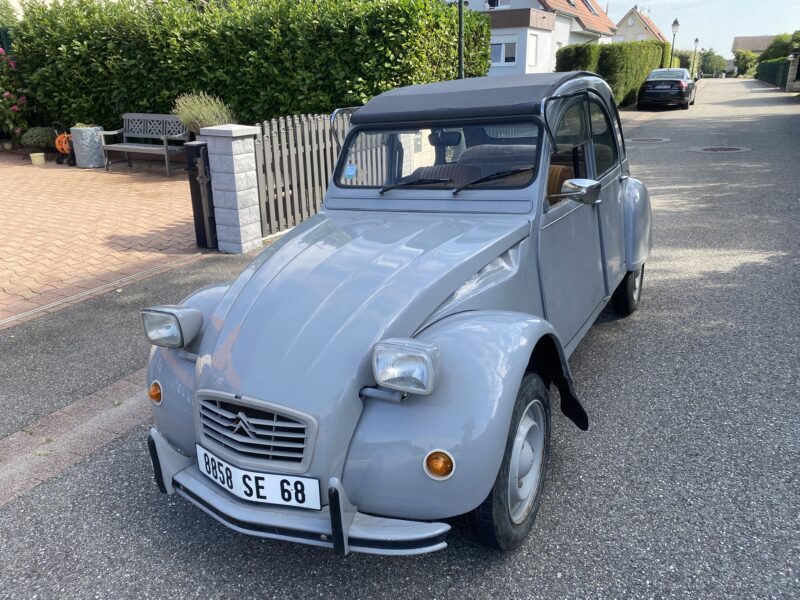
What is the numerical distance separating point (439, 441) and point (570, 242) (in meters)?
1.88

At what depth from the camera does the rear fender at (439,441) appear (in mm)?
2145

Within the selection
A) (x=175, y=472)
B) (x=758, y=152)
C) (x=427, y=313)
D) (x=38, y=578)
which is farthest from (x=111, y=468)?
(x=758, y=152)

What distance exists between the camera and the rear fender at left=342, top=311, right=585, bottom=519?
2145 millimetres

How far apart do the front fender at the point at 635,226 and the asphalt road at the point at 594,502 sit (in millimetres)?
561

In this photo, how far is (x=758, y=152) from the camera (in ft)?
44.1

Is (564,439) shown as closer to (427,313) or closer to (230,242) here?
(427,313)

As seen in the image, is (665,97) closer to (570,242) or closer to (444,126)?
(570,242)

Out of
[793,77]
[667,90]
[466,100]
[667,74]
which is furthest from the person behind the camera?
[793,77]

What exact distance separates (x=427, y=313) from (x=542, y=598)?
1.17 m

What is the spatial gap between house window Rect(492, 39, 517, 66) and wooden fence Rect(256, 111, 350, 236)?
24.2m

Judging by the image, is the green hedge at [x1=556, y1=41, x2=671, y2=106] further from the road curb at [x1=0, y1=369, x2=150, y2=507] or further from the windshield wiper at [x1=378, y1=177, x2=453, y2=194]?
the road curb at [x1=0, y1=369, x2=150, y2=507]

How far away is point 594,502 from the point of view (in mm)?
2900

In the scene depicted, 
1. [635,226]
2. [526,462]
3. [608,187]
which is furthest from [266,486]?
[635,226]

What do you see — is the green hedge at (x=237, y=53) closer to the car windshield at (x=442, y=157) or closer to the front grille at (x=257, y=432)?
the car windshield at (x=442, y=157)
